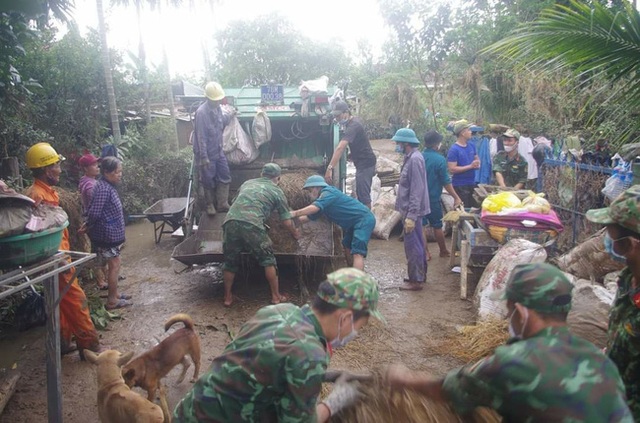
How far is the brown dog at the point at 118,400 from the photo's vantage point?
3.05 metres

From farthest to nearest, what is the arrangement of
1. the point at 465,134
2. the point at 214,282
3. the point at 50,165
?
the point at 465,134
the point at 214,282
the point at 50,165

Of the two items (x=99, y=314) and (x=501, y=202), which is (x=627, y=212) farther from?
(x=99, y=314)

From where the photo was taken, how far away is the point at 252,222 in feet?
17.6

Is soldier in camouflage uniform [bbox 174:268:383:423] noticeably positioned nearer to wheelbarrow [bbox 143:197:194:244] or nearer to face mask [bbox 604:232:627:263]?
face mask [bbox 604:232:627:263]

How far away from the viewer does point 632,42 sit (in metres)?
3.25

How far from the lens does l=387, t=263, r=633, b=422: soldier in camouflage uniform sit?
1583 mm

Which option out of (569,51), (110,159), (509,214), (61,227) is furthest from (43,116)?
(569,51)

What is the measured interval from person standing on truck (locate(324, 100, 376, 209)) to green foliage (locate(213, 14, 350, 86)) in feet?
50.1

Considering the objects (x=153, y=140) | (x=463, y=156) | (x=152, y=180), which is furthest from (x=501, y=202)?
(x=153, y=140)

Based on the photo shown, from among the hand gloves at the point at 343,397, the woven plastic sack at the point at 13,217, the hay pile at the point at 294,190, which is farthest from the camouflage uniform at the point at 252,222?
the hand gloves at the point at 343,397

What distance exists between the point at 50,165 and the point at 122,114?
9.43 m

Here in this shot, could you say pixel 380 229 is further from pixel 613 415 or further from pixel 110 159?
pixel 613 415

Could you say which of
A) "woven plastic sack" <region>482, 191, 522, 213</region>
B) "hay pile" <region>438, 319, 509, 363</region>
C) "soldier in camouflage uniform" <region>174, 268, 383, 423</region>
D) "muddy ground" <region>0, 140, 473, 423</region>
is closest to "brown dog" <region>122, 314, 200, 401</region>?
"muddy ground" <region>0, 140, 473, 423</region>

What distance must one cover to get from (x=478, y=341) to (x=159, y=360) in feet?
9.23
